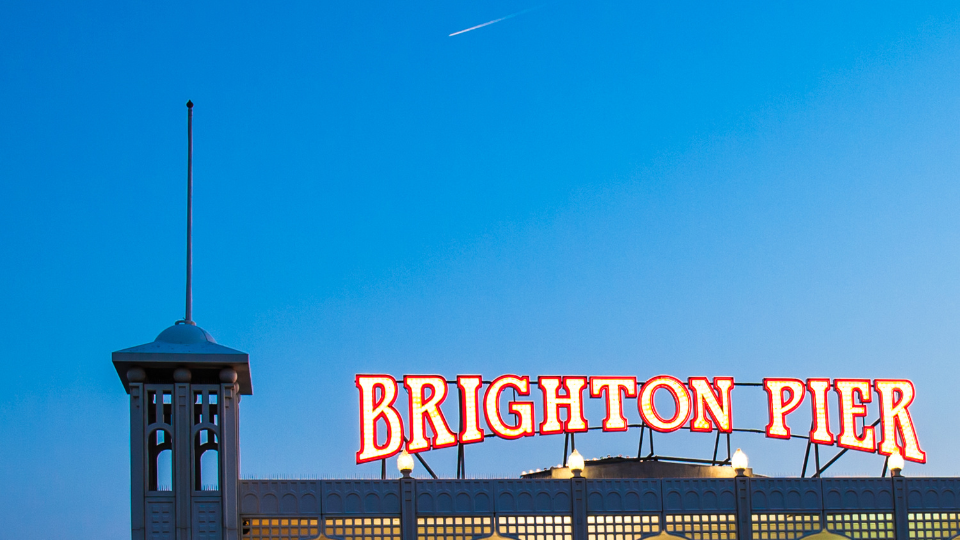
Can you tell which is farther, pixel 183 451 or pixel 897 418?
pixel 897 418

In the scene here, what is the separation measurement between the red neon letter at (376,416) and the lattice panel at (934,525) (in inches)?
536

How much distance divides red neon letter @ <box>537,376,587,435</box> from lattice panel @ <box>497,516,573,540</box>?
423 centimetres

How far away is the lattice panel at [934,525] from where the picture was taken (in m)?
33.8

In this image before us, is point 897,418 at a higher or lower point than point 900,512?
higher

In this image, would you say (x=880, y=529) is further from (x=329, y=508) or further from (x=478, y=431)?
(x=329, y=508)

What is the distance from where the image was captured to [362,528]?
1245 inches

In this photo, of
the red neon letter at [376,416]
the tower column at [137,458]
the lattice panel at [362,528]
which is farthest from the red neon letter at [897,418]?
the tower column at [137,458]

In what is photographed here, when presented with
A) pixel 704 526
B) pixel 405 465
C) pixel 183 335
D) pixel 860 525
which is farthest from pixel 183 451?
pixel 860 525

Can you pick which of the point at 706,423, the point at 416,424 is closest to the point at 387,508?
the point at 416,424

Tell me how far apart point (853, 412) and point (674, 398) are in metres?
5.48

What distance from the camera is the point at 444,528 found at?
32.0 metres

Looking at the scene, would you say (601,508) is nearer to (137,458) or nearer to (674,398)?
(674,398)

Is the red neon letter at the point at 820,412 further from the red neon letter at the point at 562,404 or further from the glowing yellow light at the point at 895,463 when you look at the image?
the red neon letter at the point at 562,404

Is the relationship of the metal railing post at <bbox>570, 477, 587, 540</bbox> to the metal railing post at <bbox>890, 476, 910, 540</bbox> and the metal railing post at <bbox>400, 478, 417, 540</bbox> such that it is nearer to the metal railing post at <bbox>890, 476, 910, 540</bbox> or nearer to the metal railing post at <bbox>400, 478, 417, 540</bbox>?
the metal railing post at <bbox>400, 478, 417, 540</bbox>
